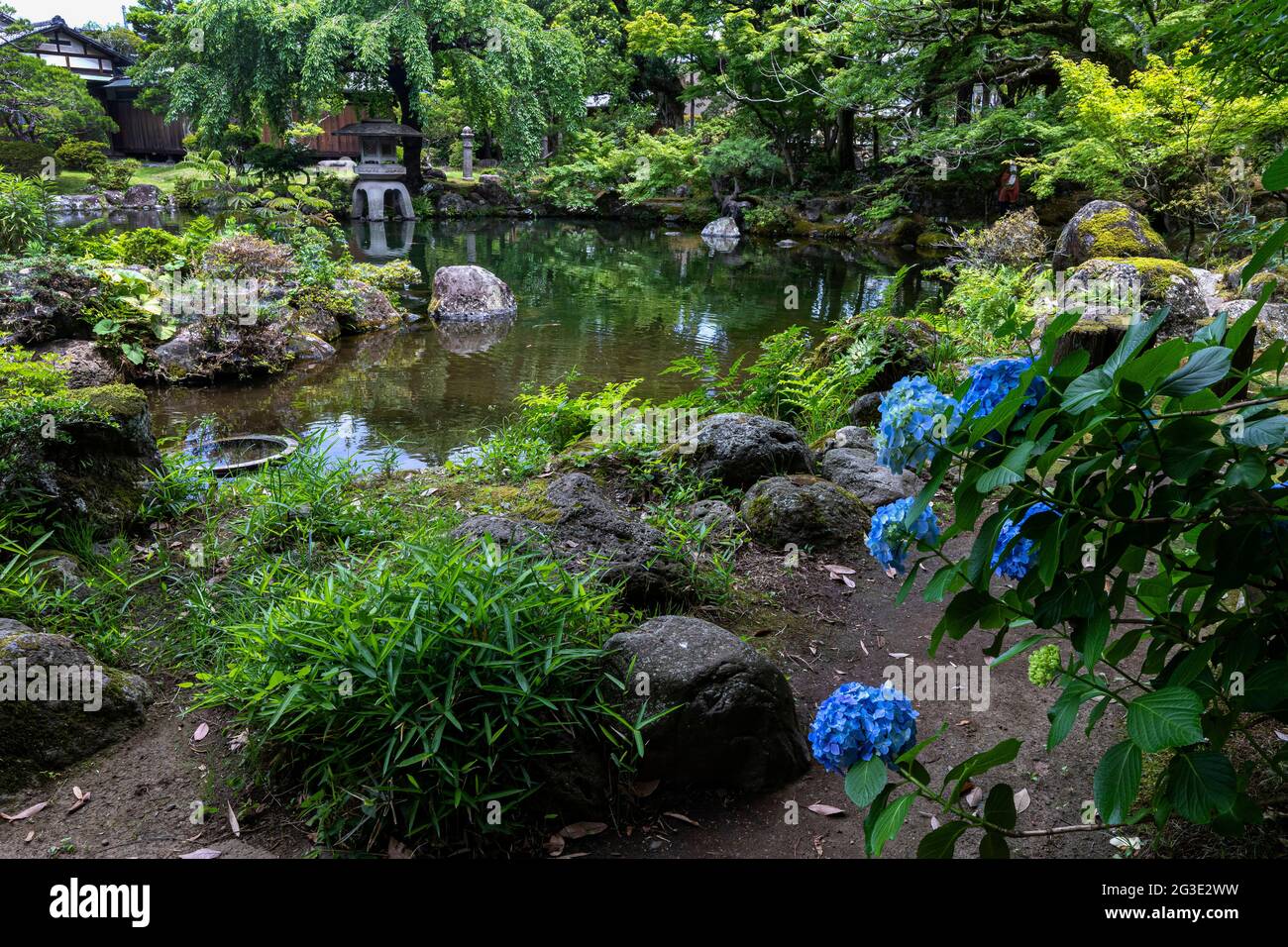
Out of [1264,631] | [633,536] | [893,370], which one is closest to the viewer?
[1264,631]

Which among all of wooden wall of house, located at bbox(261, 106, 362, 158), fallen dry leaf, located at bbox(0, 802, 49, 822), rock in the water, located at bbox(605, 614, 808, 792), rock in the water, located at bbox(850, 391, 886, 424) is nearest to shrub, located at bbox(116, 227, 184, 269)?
rock in the water, located at bbox(850, 391, 886, 424)

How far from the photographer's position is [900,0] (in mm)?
13578

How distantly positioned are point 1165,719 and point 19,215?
34.7 feet

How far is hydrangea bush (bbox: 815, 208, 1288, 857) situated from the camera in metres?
1.36

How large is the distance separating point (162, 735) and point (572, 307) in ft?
36.3

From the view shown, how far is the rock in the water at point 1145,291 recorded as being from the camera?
24.2 ft

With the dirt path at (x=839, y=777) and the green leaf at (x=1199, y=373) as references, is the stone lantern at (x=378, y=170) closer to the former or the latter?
the dirt path at (x=839, y=777)

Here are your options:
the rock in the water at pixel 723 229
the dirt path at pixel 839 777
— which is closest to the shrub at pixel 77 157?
the rock in the water at pixel 723 229

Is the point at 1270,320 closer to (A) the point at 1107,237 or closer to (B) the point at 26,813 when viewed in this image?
(A) the point at 1107,237

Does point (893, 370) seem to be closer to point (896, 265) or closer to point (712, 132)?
point (896, 265)

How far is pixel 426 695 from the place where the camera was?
2510 millimetres

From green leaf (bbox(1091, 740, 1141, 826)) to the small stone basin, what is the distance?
5672 mm

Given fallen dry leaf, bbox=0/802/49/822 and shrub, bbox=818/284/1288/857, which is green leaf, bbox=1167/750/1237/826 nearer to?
shrub, bbox=818/284/1288/857
